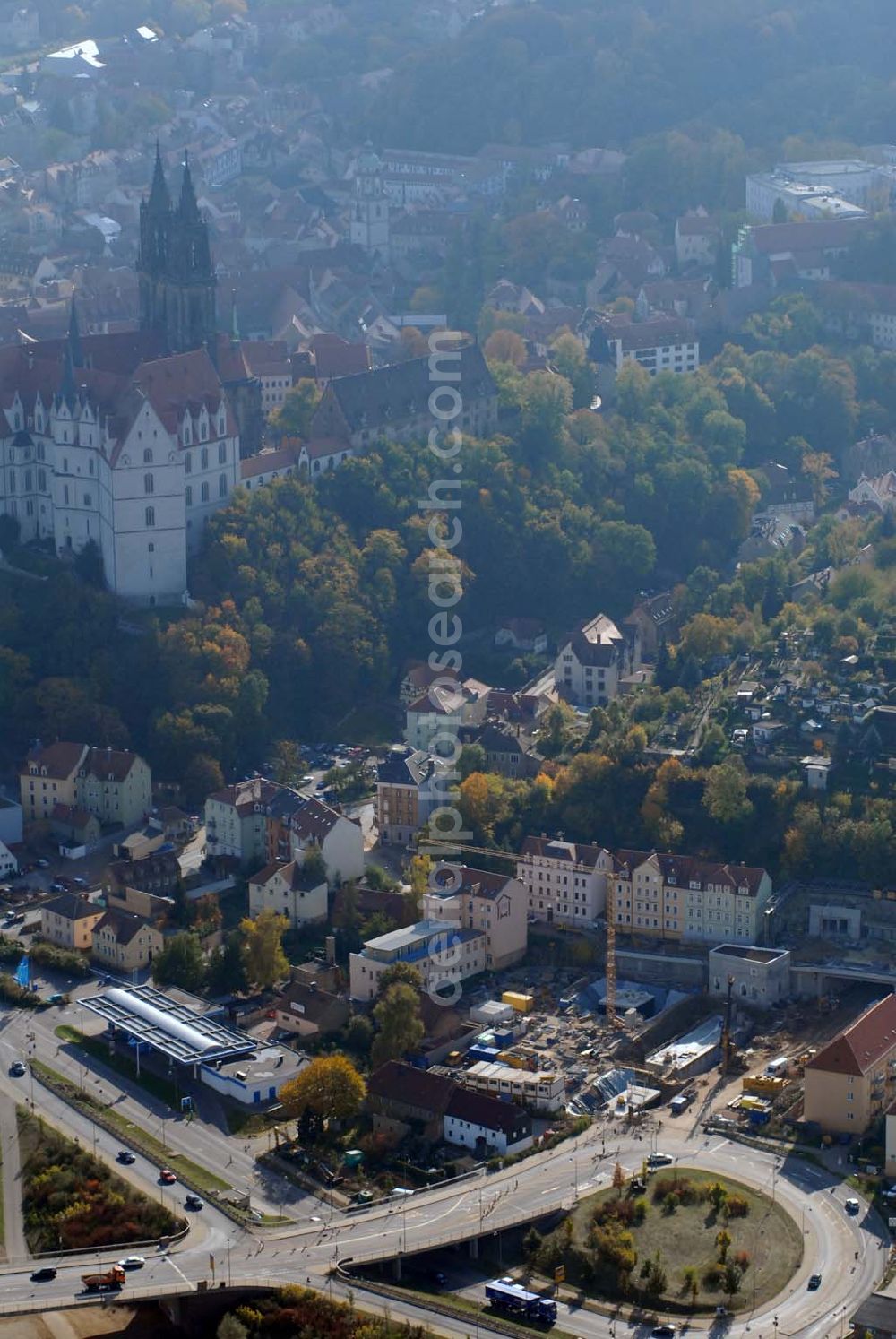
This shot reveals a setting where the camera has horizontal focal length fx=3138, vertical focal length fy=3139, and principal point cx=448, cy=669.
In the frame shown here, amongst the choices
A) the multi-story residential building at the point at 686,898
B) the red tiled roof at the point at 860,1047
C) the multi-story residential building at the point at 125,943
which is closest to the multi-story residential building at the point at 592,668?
the multi-story residential building at the point at 686,898

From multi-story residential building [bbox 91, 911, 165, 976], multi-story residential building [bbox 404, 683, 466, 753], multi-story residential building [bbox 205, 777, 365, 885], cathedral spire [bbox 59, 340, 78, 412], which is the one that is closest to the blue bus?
multi-story residential building [bbox 91, 911, 165, 976]

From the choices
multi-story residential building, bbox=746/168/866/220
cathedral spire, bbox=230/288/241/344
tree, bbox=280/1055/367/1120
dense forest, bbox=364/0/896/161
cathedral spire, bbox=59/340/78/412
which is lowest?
tree, bbox=280/1055/367/1120

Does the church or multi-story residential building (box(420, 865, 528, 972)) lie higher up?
the church

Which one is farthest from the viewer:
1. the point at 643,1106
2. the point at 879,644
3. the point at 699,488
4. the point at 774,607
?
the point at 699,488

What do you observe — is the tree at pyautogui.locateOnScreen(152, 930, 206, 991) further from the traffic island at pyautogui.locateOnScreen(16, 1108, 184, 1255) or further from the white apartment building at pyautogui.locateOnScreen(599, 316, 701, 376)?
the white apartment building at pyautogui.locateOnScreen(599, 316, 701, 376)

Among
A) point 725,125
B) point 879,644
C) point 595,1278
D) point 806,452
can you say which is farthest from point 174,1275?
point 725,125

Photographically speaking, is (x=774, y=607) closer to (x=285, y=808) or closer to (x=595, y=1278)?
(x=285, y=808)
